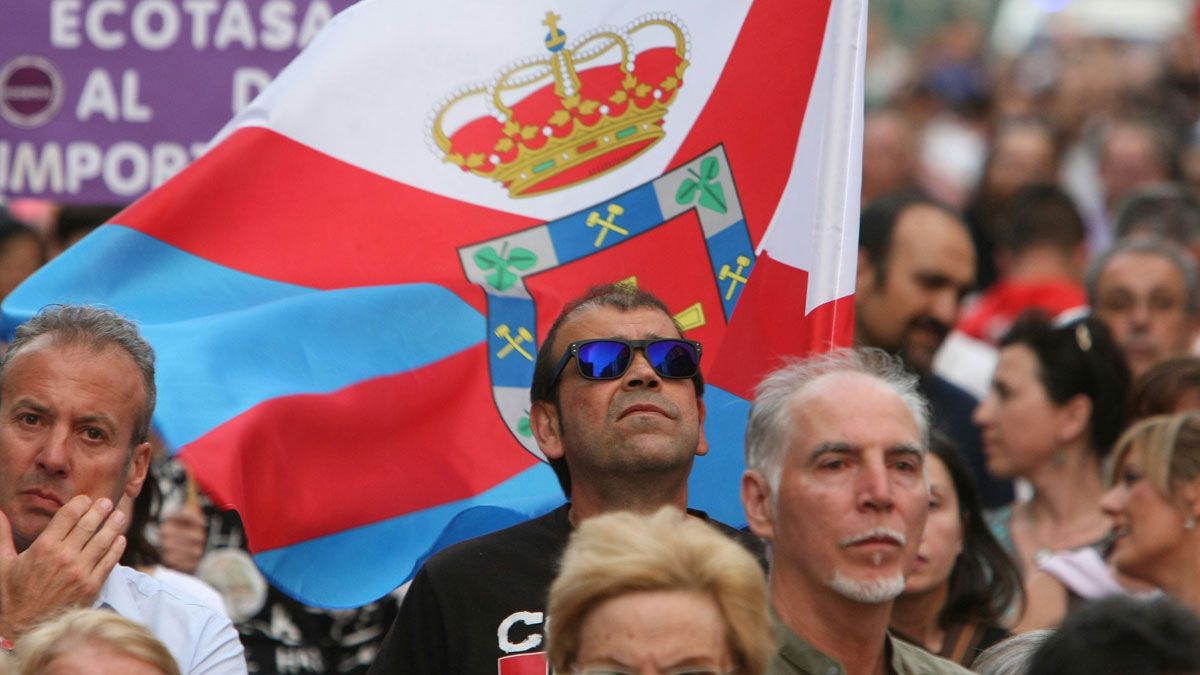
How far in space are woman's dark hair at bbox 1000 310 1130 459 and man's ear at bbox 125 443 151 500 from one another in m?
3.63

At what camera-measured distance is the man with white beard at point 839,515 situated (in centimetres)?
450

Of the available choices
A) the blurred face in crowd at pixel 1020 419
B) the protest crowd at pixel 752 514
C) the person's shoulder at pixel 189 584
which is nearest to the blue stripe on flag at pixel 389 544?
the protest crowd at pixel 752 514

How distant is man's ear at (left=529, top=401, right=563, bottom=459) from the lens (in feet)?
16.4

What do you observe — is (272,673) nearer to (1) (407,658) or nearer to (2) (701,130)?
(1) (407,658)

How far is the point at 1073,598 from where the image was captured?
6.27 meters

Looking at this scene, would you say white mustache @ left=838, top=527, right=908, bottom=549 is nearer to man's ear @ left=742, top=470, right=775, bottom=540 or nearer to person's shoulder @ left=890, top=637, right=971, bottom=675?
man's ear @ left=742, top=470, right=775, bottom=540

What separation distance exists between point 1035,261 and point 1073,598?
13.1 ft

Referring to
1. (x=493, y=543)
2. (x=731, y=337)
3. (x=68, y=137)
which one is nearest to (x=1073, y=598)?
(x=731, y=337)

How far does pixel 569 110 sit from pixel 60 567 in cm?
205

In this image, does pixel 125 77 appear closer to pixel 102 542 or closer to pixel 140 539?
pixel 140 539

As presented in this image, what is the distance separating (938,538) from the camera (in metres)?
6.04

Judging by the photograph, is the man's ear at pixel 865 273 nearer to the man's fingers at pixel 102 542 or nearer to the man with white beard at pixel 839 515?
the man with white beard at pixel 839 515

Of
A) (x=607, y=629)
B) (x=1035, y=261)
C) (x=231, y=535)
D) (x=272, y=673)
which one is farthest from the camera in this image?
(x=1035, y=261)

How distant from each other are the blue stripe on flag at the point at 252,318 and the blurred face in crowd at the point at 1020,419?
241 centimetres
